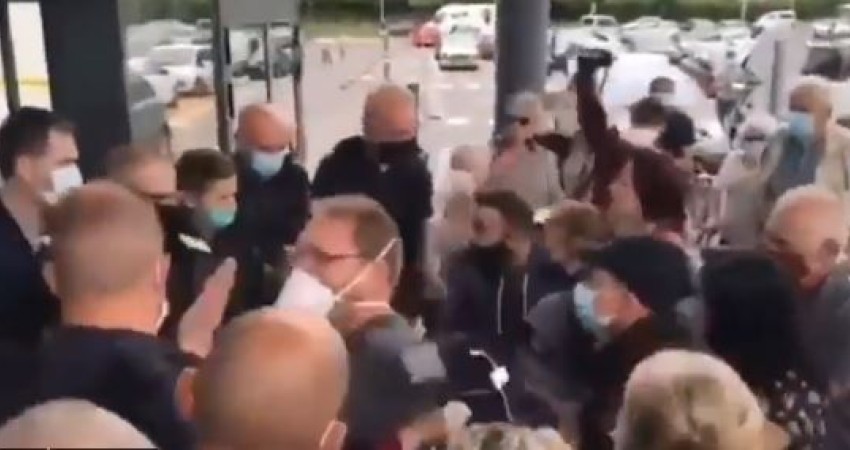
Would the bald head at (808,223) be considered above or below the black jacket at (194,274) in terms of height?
above

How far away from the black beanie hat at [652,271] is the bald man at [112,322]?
3.67ft

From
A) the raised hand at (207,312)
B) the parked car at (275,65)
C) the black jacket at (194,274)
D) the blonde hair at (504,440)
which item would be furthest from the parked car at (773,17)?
the blonde hair at (504,440)

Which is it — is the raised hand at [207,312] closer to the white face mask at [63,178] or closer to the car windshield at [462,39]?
the white face mask at [63,178]

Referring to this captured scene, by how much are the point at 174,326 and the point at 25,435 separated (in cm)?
168

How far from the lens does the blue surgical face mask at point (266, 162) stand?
466cm

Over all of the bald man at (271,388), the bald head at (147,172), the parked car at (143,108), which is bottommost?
the parked car at (143,108)

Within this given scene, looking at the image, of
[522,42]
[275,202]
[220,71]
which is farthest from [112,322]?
[522,42]

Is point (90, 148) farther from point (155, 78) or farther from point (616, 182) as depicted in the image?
point (616, 182)

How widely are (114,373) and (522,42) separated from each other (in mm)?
7090

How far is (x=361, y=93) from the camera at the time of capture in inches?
388

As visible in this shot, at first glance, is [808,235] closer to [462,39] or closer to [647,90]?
[647,90]

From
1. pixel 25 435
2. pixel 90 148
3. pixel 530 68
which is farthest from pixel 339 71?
pixel 25 435

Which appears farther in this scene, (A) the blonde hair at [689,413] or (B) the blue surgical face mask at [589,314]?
(B) the blue surgical face mask at [589,314]

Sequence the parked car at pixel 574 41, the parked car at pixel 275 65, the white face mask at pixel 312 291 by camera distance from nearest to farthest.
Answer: the white face mask at pixel 312 291
the parked car at pixel 275 65
the parked car at pixel 574 41
